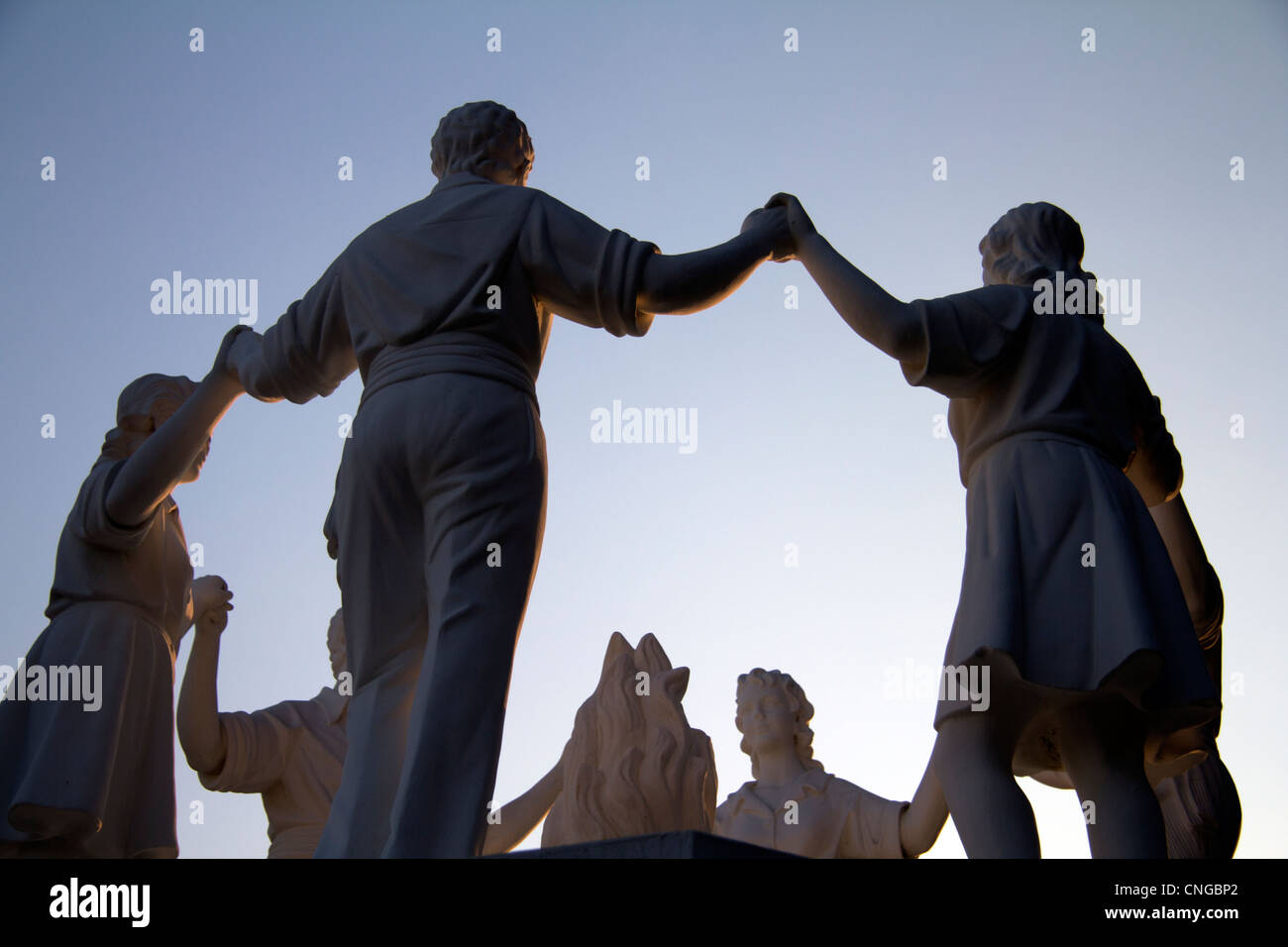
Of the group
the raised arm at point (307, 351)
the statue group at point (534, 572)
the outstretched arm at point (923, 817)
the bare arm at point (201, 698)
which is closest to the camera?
the statue group at point (534, 572)

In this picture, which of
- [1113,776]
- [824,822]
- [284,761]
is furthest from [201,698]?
[1113,776]

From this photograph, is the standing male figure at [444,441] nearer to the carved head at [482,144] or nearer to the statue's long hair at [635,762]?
the carved head at [482,144]

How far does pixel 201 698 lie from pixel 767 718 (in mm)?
2546

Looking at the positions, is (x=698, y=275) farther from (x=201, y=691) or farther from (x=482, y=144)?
(x=201, y=691)

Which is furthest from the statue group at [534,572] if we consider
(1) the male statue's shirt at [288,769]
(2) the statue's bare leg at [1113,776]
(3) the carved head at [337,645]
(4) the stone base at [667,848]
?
(3) the carved head at [337,645]

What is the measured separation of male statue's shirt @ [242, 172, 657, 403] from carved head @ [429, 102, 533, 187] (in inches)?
8.3

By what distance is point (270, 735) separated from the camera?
741 cm

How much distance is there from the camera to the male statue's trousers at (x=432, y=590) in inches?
185

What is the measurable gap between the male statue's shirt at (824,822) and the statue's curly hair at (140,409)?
3114mm

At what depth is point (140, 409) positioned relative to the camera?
6.80 meters

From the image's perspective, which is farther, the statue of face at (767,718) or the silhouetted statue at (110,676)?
the statue of face at (767,718)
